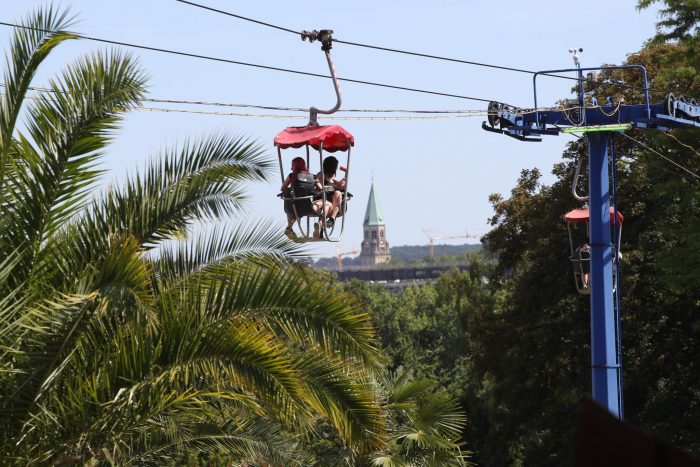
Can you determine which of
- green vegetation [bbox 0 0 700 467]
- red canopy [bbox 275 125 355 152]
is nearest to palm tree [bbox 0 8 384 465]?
green vegetation [bbox 0 0 700 467]

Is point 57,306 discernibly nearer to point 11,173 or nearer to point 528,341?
point 11,173

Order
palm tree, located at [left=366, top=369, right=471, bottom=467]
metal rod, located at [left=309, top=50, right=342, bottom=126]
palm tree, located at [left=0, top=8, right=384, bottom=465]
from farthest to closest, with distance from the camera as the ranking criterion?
1. palm tree, located at [left=366, top=369, right=471, bottom=467]
2. metal rod, located at [left=309, top=50, right=342, bottom=126]
3. palm tree, located at [left=0, top=8, right=384, bottom=465]

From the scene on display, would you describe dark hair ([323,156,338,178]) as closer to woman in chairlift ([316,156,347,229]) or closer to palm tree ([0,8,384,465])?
woman in chairlift ([316,156,347,229])

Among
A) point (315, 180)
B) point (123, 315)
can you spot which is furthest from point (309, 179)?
point (123, 315)

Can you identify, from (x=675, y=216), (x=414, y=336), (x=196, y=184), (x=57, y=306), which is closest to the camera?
(x=57, y=306)

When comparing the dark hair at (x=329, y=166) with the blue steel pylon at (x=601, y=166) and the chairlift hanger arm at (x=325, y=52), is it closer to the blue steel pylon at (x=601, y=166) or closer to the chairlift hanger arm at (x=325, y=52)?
the chairlift hanger arm at (x=325, y=52)

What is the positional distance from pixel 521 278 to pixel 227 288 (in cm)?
2354

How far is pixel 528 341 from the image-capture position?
102ft

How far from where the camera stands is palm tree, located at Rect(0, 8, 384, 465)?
7957 millimetres

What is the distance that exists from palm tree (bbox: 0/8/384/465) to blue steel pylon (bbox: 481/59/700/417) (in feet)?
22.3

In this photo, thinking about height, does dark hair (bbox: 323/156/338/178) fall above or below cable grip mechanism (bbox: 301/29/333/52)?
below

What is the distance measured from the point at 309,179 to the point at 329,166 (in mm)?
355

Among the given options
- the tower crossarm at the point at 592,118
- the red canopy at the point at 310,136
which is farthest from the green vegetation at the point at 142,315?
the tower crossarm at the point at 592,118

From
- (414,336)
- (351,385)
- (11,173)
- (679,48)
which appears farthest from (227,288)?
(414,336)
